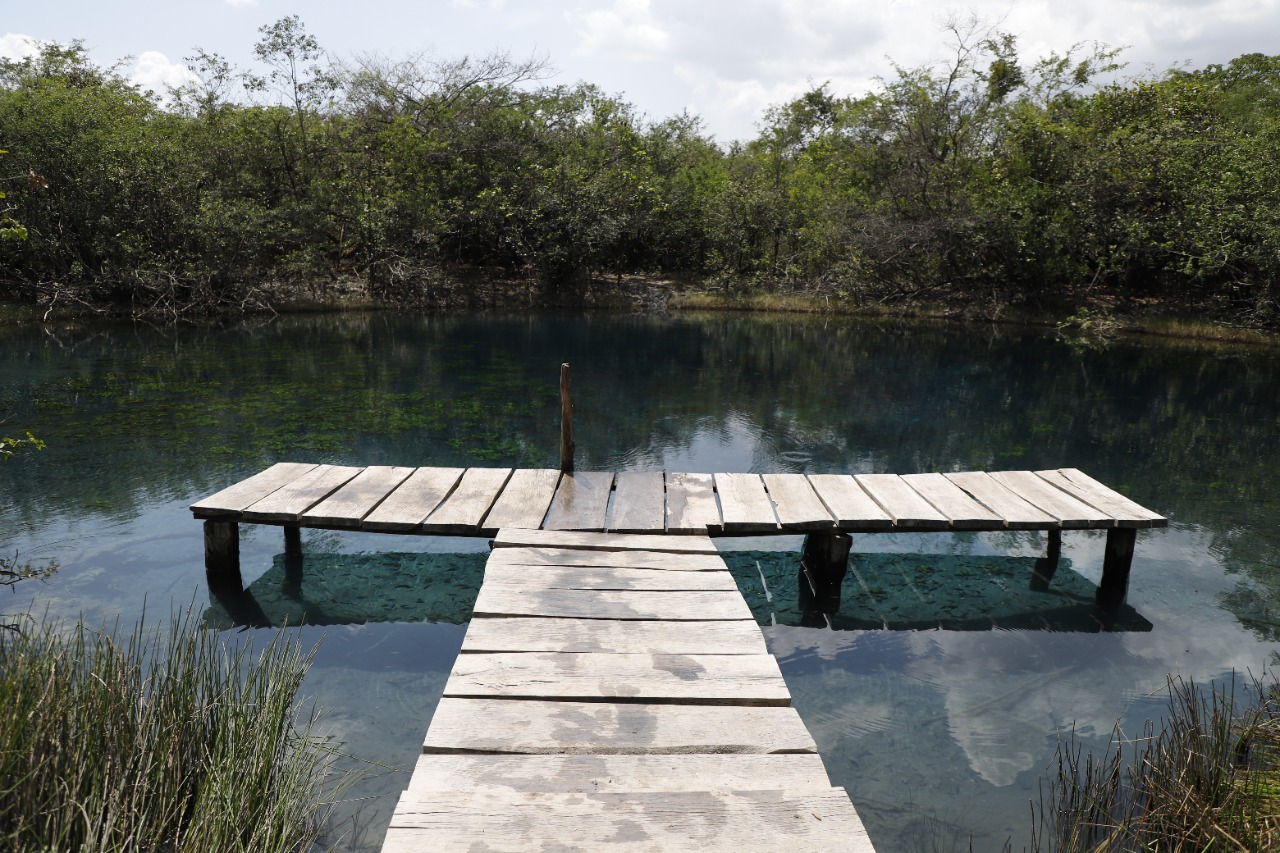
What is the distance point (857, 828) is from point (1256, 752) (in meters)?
1.88

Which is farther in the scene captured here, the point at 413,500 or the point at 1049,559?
the point at 1049,559

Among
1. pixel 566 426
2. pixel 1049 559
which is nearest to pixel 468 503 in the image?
pixel 566 426

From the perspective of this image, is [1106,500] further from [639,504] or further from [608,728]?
[608,728]

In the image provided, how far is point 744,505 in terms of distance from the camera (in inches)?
198

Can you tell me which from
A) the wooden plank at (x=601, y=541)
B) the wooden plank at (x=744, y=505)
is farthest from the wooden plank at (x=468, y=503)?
the wooden plank at (x=744, y=505)

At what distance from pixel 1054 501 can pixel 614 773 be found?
3.96 m

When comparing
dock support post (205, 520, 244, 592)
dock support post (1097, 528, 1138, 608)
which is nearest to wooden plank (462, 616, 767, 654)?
dock support post (205, 520, 244, 592)

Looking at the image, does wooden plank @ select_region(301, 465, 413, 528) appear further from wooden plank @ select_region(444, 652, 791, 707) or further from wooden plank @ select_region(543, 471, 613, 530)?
wooden plank @ select_region(444, 652, 791, 707)

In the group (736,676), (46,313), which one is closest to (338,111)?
(46,313)

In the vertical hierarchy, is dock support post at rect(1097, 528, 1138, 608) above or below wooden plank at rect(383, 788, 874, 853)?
below

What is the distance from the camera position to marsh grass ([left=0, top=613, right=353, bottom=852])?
6.83ft

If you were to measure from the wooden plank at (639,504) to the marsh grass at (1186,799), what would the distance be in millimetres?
2343

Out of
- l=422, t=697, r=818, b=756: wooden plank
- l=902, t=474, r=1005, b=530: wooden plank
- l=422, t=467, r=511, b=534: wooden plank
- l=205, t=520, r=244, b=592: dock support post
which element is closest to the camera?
l=422, t=697, r=818, b=756: wooden plank

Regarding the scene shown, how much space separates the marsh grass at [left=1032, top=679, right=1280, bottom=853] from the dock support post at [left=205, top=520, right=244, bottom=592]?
449cm
